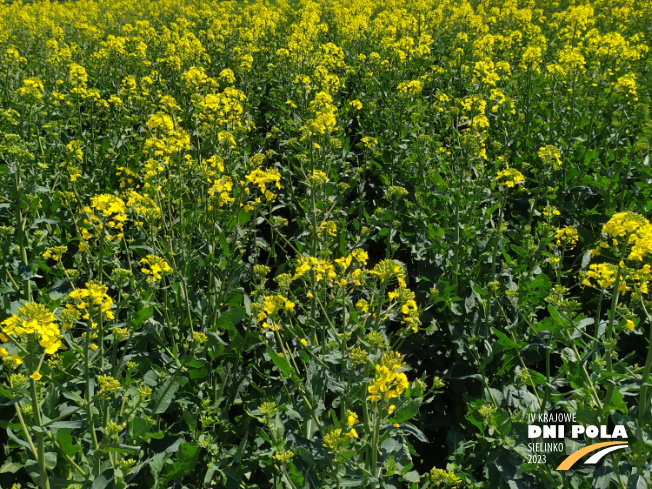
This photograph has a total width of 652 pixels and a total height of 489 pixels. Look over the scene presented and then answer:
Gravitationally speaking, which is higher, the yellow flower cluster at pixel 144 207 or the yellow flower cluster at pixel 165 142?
the yellow flower cluster at pixel 165 142

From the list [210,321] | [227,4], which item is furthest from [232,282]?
[227,4]

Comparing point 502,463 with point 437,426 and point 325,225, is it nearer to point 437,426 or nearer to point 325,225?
point 437,426

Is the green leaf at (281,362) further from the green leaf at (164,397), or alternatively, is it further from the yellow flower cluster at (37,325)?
the yellow flower cluster at (37,325)

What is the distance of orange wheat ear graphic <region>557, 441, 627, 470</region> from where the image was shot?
2.43 metres

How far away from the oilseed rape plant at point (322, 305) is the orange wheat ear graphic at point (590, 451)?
0.14ft

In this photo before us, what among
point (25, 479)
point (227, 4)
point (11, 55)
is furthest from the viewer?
point (227, 4)

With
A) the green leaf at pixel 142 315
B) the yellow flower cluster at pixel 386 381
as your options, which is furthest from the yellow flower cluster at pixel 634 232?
the green leaf at pixel 142 315

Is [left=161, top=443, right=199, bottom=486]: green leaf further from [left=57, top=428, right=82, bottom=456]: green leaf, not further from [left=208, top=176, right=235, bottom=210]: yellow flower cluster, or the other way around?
[left=208, top=176, right=235, bottom=210]: yellow flower cluster

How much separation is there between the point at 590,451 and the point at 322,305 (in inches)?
57.1

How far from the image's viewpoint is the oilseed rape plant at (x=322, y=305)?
2371mm

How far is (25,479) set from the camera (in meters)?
2.93

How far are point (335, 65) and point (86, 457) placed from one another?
6.35 metres

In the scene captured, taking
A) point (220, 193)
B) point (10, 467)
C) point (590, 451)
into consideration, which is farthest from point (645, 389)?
point (10, 467)

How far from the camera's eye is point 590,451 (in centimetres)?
250
